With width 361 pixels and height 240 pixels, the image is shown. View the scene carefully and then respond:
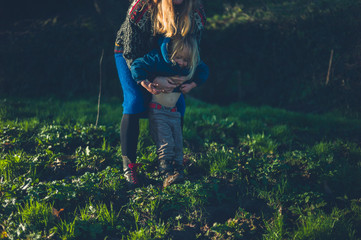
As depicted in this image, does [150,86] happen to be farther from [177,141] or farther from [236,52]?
[236,52]

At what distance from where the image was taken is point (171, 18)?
2.75m

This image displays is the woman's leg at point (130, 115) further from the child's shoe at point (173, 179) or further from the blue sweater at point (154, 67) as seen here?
the child's shoe at point (173, 179)

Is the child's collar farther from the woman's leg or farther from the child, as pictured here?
the woman's leg

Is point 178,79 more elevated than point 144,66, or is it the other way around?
point 144,66

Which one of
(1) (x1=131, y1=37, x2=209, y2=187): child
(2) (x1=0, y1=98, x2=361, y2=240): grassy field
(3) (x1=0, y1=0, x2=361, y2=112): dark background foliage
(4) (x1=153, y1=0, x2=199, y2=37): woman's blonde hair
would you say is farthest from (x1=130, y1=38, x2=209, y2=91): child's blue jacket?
(3) (x1=0, y1=0, x2=361, y2=112): dark background foliage

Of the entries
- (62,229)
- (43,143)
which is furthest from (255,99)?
(62,229)

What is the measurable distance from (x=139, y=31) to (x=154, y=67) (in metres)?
0.35

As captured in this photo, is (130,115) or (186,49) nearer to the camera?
(186,49)

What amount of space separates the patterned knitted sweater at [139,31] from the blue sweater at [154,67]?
100 mm

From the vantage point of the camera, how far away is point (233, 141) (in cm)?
415

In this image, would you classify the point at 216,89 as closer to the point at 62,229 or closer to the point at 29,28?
the point at 29,28

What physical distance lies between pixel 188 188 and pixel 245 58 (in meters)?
4.30

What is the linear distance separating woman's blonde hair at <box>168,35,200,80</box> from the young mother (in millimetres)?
62

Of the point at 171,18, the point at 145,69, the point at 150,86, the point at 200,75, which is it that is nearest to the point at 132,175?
the point at 150,86
